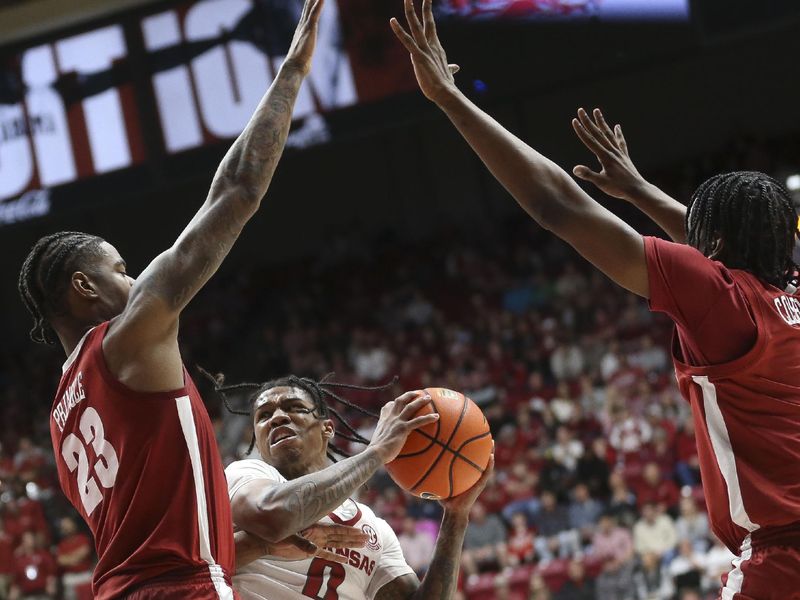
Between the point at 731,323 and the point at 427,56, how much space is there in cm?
113

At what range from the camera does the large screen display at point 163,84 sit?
1265cm

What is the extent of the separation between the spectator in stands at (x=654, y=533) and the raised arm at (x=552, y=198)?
7858 mm

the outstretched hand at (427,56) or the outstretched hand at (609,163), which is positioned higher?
the outstretched hand at (427,56)

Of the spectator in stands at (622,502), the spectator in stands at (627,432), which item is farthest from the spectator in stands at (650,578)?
the spectator in stands at (627,432)

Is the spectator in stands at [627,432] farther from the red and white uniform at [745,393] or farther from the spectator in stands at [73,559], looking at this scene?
the red and white uniform at [745,393]

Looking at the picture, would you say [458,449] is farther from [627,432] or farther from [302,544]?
[627,432]

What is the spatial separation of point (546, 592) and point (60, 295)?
26.3ft

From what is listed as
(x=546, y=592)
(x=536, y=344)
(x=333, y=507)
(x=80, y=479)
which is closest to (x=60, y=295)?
(x=80, y=479)

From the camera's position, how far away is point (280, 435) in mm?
3996

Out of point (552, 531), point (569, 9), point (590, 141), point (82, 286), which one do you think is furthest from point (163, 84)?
point (82, 286)

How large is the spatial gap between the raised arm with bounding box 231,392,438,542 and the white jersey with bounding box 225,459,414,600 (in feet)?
0.81

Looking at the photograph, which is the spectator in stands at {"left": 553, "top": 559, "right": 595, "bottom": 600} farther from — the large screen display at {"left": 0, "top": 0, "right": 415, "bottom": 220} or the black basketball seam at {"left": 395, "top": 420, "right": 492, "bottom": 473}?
the black basketball seam at {"left": 395, "top": 420, "right": 492, "bottom": 473}

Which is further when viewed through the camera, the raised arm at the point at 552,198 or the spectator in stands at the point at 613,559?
the spectator in stands at the point at 613,559

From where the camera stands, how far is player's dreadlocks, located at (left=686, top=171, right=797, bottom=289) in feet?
9.59
